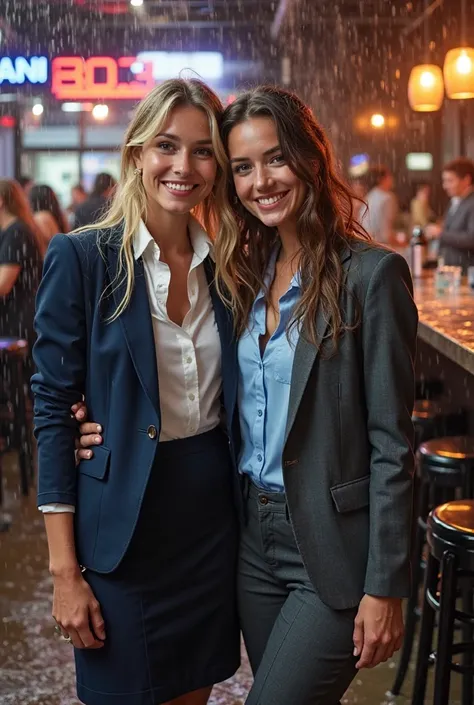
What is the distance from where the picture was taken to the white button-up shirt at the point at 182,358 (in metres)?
2.03

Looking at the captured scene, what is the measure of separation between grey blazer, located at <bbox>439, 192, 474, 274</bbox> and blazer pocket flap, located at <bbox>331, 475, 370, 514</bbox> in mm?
5773

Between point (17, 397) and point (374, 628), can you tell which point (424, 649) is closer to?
point (374, 628)

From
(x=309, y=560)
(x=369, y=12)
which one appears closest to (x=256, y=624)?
(x=309, y=560)

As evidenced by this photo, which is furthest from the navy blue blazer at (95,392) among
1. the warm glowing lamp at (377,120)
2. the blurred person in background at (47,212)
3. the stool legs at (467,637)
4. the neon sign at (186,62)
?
the warm glowing lamp at (377,120)

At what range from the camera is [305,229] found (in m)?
2.01

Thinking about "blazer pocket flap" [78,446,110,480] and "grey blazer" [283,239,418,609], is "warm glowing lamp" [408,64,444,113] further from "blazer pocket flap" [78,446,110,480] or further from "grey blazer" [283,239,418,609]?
"blazer pocket flap" [78,446,110,480]

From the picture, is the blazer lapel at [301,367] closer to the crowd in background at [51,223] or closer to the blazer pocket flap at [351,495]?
the blazer pocket flap at [351,495]

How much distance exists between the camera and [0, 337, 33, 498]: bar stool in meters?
5.43

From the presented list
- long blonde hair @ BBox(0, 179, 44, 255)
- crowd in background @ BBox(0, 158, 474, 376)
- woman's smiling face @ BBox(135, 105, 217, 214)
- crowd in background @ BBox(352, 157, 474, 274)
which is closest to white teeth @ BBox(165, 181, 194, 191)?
woman's smiling face @ BBox(135, 105, 217, 214)

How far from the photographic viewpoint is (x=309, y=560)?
1.90m

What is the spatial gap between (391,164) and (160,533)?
520 inches

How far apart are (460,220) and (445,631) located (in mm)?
5726

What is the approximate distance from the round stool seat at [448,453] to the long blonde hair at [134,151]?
1333 mm

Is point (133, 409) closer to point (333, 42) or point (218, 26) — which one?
point (333, 42)
